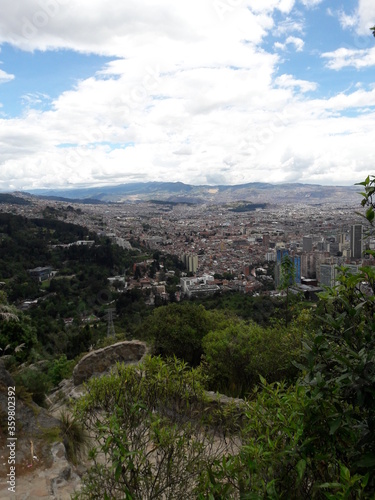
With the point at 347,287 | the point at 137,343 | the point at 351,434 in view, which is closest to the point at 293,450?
the point at 351,434

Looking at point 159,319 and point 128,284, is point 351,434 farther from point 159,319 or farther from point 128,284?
point 128,284

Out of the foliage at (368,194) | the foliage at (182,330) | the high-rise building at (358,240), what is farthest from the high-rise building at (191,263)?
the foliage at (368,194)

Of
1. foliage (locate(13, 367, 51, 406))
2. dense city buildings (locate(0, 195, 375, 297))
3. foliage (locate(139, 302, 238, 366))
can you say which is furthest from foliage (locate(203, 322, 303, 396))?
dense city buildings (locate(0, 195, 375, 297))

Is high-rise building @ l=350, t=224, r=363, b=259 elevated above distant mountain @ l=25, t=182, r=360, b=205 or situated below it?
below

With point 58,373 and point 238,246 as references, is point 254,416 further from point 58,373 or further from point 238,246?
point 238,246

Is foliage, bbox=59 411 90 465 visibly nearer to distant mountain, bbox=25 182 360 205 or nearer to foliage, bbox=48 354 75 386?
foliage, bbox=48 354 75 386

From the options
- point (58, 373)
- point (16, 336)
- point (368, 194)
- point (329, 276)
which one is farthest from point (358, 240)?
point (329, 276)

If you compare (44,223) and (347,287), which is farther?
(44,223)
